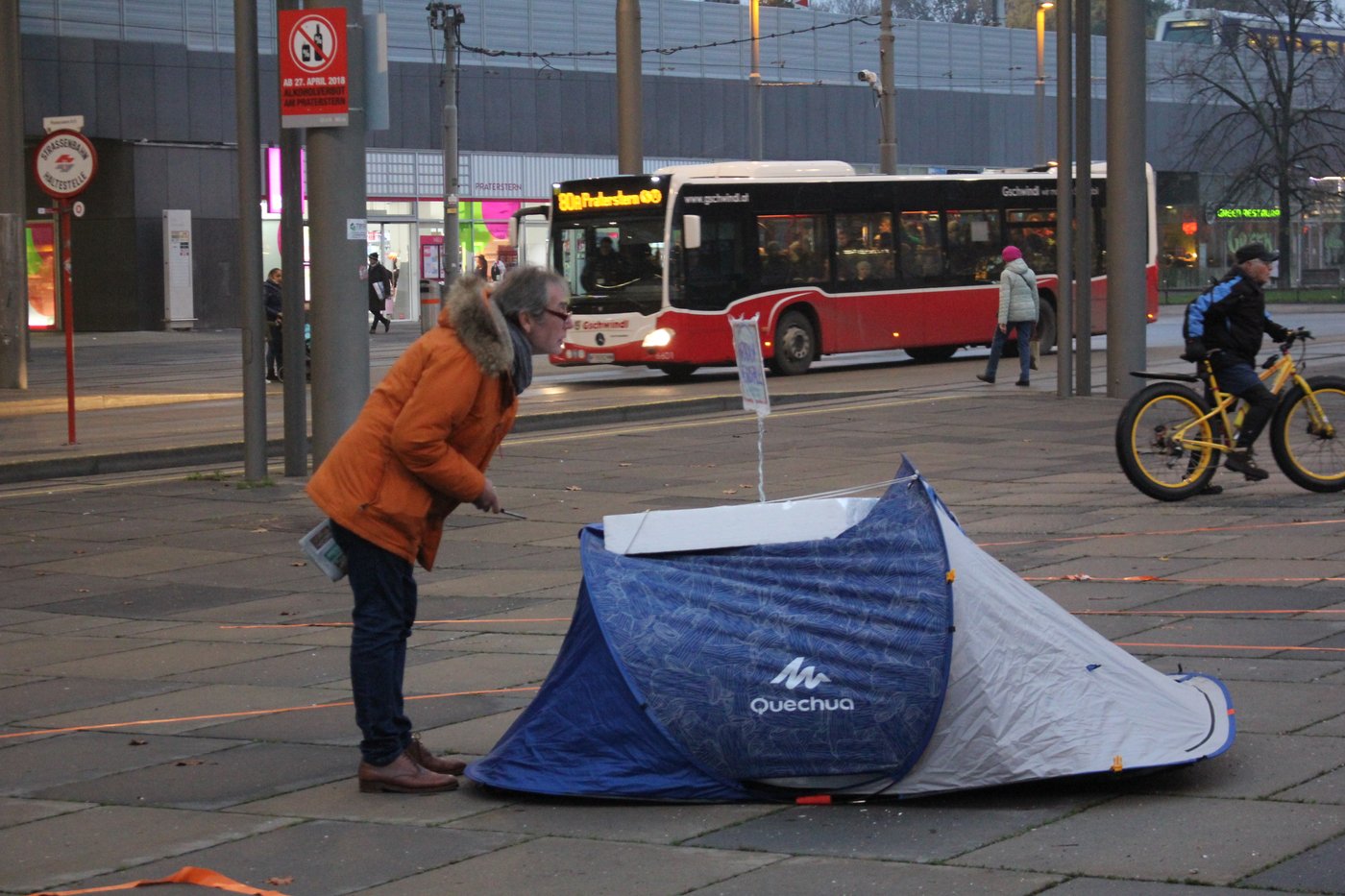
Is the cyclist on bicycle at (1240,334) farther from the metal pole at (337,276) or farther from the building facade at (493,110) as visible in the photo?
the building facade at (493,110)

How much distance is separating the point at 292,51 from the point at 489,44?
39341 mm

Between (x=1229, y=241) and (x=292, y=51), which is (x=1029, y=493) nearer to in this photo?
(x=292, y=51)

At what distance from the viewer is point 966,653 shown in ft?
17.1

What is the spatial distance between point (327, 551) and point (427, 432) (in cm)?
53

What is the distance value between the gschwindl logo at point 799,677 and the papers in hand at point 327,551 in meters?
1.34

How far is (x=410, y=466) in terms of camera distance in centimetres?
538

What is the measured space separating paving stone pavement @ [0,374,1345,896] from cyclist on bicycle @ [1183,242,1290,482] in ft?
1.76

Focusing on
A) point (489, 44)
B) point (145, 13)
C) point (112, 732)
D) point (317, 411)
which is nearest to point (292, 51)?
point (317, 411)

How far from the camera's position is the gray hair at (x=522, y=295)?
5.55 metres

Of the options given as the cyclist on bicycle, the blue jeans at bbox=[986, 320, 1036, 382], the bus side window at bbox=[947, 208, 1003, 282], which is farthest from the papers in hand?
the bus side window at bbox=[947, 208, 1003, 282]

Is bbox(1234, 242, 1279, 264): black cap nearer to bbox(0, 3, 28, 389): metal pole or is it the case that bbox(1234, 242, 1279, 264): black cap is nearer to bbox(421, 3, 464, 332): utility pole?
bbox(0, 3, 28, 389): metal pole

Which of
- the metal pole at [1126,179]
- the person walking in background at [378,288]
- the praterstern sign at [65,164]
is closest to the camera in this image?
the praterstern sign at [65,164]

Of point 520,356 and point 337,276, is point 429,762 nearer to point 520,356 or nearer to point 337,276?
point 520,356

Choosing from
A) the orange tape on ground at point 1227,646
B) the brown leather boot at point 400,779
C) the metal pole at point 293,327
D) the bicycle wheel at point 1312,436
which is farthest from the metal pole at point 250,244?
the brown leather boot at point 400,779
